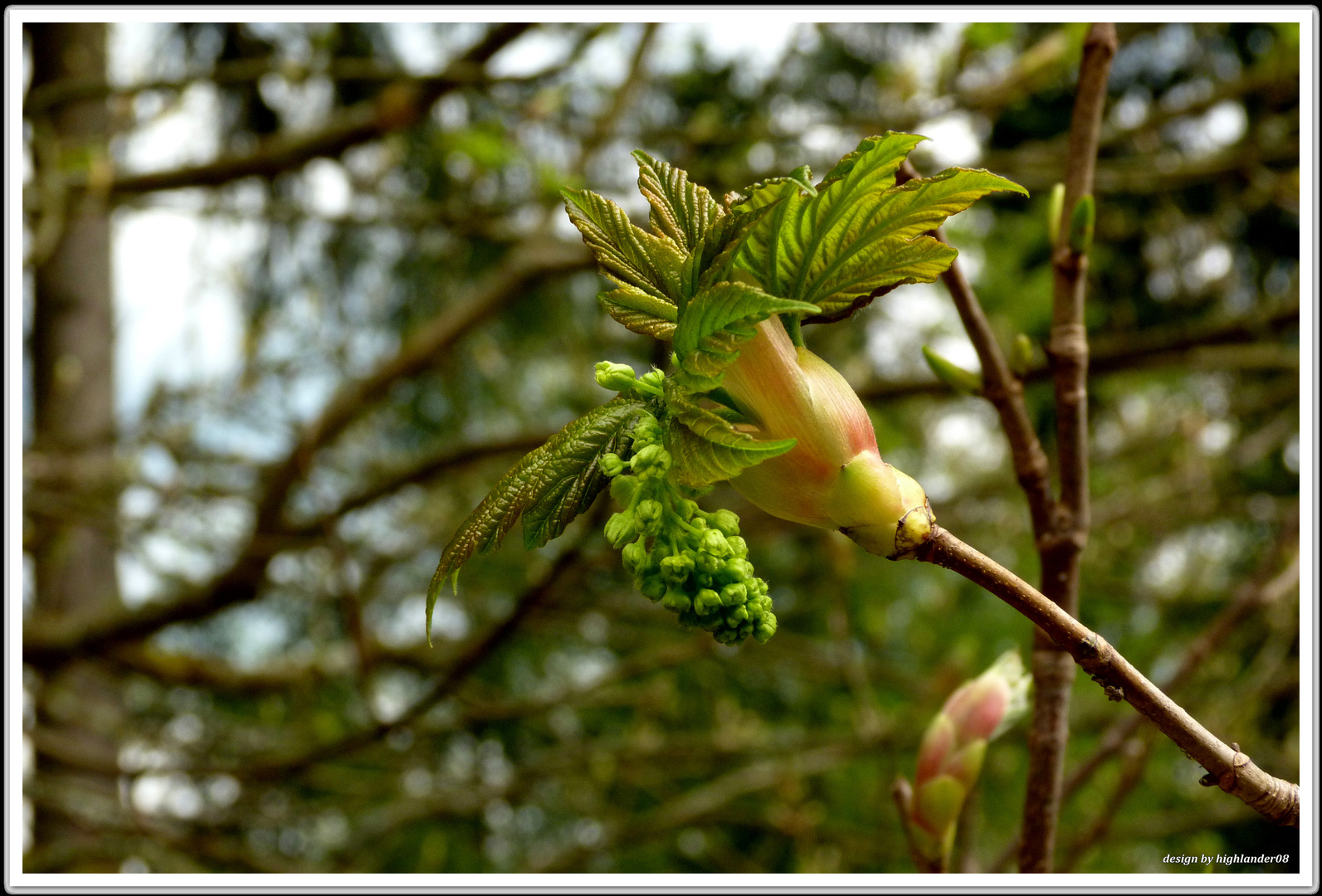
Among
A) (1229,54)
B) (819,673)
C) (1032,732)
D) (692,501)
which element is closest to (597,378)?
(692,501)

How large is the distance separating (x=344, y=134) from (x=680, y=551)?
2459 millimetres

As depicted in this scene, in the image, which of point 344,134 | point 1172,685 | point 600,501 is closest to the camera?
point 1172,685

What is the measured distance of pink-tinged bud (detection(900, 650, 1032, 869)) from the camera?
0.76 metres

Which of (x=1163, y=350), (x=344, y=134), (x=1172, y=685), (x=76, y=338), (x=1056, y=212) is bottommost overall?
(x=1172, y=685)

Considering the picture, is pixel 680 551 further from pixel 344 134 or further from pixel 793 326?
pixel 344 134

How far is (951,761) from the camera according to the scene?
2.52 feet

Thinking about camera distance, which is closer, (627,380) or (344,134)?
(627,380)

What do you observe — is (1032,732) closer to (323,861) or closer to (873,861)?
(873,861)

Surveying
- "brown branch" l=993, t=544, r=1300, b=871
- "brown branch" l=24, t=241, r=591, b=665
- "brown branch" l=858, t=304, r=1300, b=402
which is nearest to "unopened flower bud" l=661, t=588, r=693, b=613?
"brown branch" l=993, t=544, r=1300, b=871

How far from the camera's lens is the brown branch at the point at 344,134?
2.26 meters

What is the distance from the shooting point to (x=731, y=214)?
436 millimetres

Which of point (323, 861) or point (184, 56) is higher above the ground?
point (184, 56)

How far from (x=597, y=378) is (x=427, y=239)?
3978mm

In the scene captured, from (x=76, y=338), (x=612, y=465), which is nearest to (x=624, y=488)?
(x=612, y=465)
